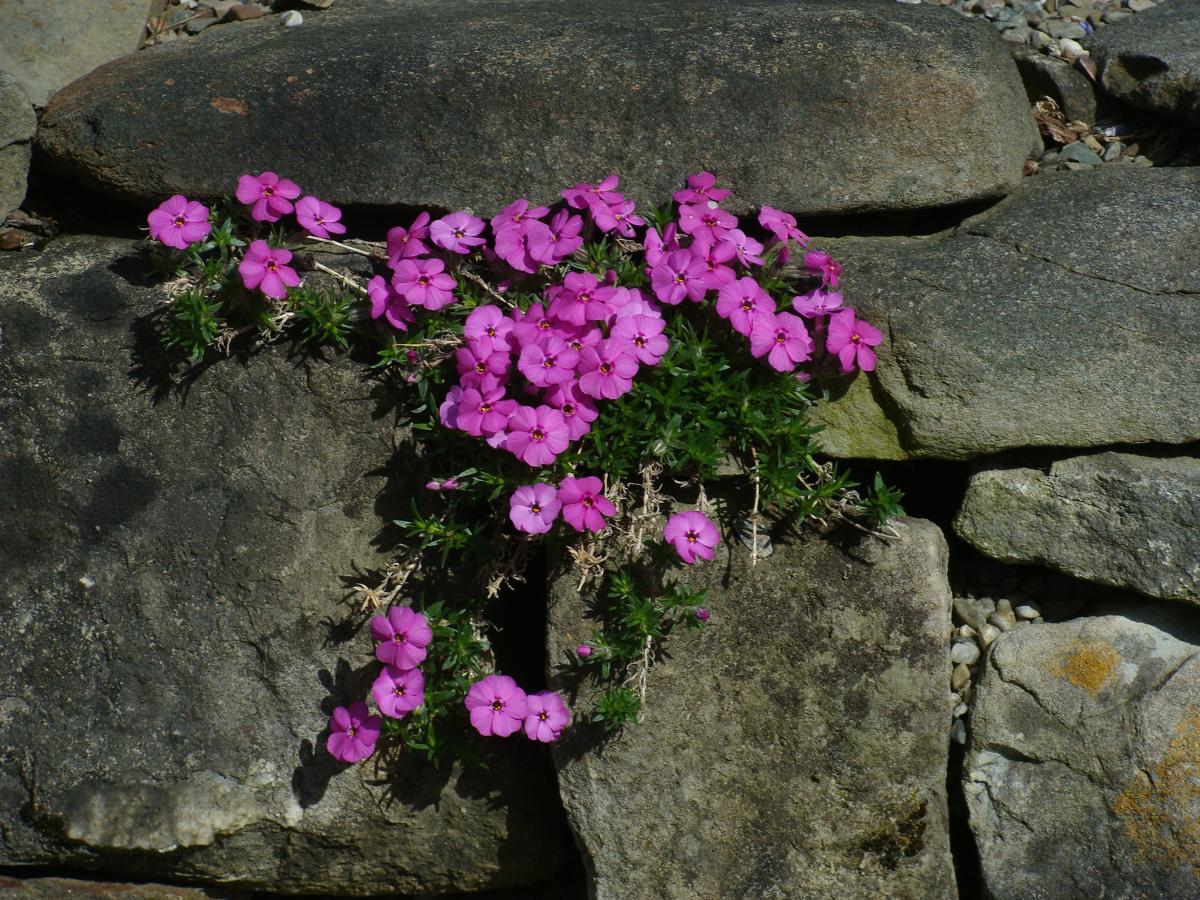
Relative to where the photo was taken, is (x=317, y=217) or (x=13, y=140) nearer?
(x=317, y=217)

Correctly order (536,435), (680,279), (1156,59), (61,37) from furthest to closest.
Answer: (61,37), (1156,59), (680,279), (536,435)

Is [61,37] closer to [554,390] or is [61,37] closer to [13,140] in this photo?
[13,140]

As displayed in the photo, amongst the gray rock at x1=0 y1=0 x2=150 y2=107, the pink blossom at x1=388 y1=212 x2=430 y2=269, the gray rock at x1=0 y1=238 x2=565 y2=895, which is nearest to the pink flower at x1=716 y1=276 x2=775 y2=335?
the pink blossom at x1=388 y1=212 x2=430 y2=269

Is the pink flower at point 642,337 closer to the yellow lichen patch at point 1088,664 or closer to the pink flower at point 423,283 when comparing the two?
the pink flower at point 423,283

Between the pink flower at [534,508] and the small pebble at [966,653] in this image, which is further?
the small pebble at [966,653]

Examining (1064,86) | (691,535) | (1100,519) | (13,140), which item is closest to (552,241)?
(691,535)

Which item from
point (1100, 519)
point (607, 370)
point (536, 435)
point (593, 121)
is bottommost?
point (1100, 519)

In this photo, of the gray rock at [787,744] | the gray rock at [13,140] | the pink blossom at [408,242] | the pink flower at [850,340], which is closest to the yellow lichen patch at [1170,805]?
the gray rock at [787,744]
